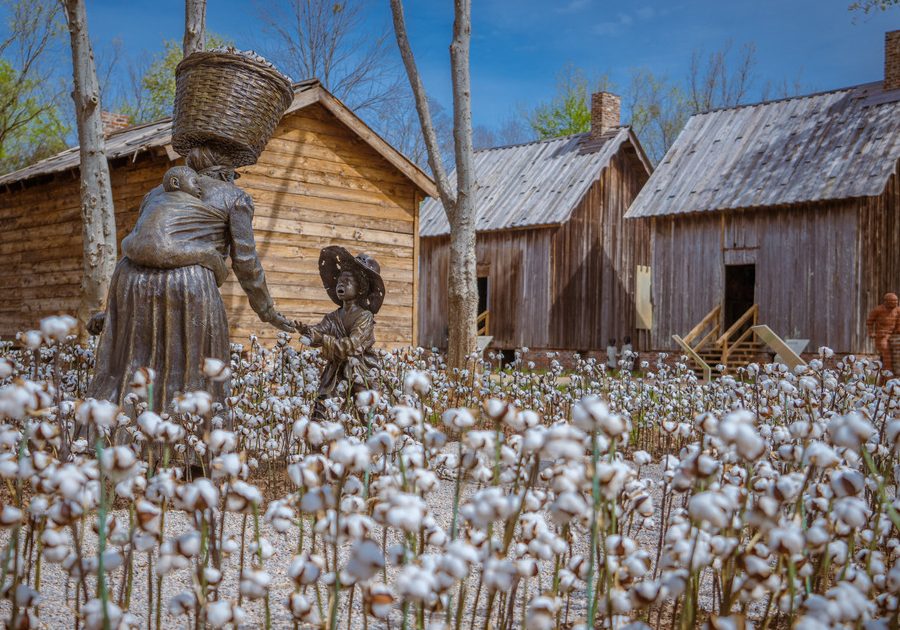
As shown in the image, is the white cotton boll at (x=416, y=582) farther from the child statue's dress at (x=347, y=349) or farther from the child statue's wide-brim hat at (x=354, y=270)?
the child statue's wide-brim hat at (x=354, y=270)

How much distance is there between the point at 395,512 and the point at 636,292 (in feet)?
73.0

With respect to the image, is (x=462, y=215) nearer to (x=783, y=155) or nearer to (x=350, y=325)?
(x=350, y=325)

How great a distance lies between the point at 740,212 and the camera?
18.8 m

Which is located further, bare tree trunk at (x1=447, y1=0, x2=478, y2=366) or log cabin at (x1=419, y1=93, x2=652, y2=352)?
log cabin at (x1=419, y1=93, x2=652, y2=352)

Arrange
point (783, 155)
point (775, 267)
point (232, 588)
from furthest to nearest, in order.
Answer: point (783, 155) < point (775, 267) < point (232, 588)

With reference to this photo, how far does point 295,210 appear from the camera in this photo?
13.3 metres

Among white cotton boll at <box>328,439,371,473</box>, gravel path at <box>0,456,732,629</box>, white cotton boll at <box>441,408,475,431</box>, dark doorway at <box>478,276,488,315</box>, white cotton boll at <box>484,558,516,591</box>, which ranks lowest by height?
gravel path at <box>0,456,732,629</box>

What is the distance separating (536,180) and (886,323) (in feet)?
36.7

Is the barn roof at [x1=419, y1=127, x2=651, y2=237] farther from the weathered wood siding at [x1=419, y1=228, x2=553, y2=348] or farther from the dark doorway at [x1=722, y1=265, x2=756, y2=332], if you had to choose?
the dark doorway at [x1=722, y1=265, x2=756, y2=332]

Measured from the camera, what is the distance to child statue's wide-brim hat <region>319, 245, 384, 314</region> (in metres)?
6.91

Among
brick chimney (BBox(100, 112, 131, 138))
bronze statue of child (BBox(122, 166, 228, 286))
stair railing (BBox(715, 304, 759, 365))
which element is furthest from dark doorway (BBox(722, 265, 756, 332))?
bronze statue of child (BBox(122, 166, 228, 286))

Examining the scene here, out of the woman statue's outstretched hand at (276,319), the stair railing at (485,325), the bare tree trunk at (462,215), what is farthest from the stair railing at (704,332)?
the woman statue's outstretched hand at (276,319)

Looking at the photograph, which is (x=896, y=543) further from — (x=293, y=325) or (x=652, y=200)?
(x=652, y=200)

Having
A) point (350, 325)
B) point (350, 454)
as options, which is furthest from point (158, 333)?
point (350, 454)
